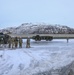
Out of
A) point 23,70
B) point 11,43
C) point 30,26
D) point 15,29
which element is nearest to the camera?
point 23,70

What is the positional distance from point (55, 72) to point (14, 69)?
9.17 ft

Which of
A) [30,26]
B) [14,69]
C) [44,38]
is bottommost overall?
[30,26]

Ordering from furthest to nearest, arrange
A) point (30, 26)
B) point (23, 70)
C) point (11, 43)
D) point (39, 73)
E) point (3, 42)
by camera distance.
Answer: point (30, 26)
point (3, 42)
point (11, 43)
point (23, 70)
point (39, 73)

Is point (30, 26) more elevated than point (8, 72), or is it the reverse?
point (8, 72)

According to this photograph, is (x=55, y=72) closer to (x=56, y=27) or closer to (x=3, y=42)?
(x=3, y=42)

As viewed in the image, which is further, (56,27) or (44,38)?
(56,27)

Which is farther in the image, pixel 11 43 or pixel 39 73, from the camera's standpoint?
pixel 11 43

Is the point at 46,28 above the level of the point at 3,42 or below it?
below

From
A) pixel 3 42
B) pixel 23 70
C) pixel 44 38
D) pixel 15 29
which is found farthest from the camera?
pixel 15 29

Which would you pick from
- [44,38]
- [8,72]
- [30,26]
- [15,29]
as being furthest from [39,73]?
[30,26]

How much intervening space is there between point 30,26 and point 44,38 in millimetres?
114889

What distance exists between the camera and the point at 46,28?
168 metres

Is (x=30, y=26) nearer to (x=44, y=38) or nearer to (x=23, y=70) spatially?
(x=44, y=38)

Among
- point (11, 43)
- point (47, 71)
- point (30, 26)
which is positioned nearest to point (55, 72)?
point (47, 71)
